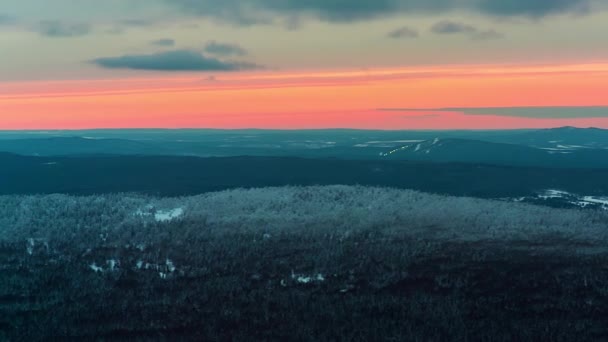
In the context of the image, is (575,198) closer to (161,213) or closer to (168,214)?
(168,214)

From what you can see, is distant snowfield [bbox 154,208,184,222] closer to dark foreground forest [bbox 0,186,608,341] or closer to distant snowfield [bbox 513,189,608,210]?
dark foreground forest [bbox 0,186,608,341]

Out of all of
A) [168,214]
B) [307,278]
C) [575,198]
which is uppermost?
[168,214]

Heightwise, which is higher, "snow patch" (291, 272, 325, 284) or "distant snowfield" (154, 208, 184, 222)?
"distant snowfield" (154, 208, 184, 222)

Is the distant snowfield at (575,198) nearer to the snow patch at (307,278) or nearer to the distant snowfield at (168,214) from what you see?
the distant snowfield at (168,214)

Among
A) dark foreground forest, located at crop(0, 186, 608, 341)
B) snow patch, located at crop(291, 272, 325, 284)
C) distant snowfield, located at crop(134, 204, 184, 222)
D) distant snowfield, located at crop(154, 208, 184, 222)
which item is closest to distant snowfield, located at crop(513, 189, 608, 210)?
dark foreground forest, located at crop(0, 186, 608, 341)

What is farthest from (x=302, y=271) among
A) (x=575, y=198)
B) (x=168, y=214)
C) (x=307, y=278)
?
(x=575, y=198)

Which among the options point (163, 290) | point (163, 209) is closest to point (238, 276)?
point (163, 290)

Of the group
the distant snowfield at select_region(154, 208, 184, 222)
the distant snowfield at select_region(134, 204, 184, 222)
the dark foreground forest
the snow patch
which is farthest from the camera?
the distant snowfield at select_region(134, 204, 184, 222)

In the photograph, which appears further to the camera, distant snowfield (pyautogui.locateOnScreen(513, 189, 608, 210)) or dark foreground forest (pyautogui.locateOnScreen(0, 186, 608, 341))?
distant snowfield (pyautogui.locateOnScreen(513, 189, 608, 210))
